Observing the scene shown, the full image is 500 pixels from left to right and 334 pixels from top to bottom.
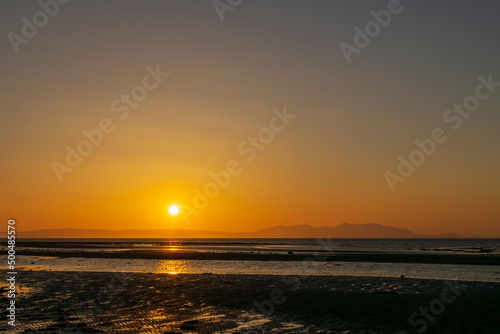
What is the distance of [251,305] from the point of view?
81.1ft

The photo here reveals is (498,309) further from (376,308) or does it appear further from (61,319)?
(61,319)

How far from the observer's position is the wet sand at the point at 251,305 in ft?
62.5

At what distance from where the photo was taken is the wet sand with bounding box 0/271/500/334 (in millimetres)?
19047

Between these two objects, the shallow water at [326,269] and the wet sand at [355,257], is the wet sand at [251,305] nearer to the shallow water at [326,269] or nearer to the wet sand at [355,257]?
the shallow water at [326,269]

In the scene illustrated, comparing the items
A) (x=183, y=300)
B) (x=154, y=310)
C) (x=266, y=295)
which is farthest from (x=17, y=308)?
(x=266, y=295)

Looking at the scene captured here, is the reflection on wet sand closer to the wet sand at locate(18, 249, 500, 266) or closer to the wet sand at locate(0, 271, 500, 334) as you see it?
the wet sand at locate(0, 271, 500, 334)

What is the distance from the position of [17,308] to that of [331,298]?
17542 millimetres

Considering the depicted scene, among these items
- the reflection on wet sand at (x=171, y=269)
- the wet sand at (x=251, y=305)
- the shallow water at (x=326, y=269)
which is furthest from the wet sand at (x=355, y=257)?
the wet sand at (x=251, y=305)

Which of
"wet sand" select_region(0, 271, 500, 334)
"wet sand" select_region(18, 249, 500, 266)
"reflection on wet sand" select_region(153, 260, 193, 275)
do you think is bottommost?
"wet sand" select_region(18, 249, 500, 266)

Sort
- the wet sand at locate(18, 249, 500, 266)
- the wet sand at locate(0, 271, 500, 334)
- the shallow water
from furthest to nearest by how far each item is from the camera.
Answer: the wet sand at locate(18, 249, 500, 266) < the shallow water < the wet sand at locate(0, 271, 500, 334)

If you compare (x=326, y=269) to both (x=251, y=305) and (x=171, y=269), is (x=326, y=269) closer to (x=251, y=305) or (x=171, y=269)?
(x=171, y=269)

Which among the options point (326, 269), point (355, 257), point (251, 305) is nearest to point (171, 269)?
point (326, 269)

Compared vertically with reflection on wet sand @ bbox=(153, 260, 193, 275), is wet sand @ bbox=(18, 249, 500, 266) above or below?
below

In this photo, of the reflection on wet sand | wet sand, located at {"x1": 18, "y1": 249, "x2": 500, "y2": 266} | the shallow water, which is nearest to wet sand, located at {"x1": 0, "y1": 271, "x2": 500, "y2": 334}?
the shallow water
